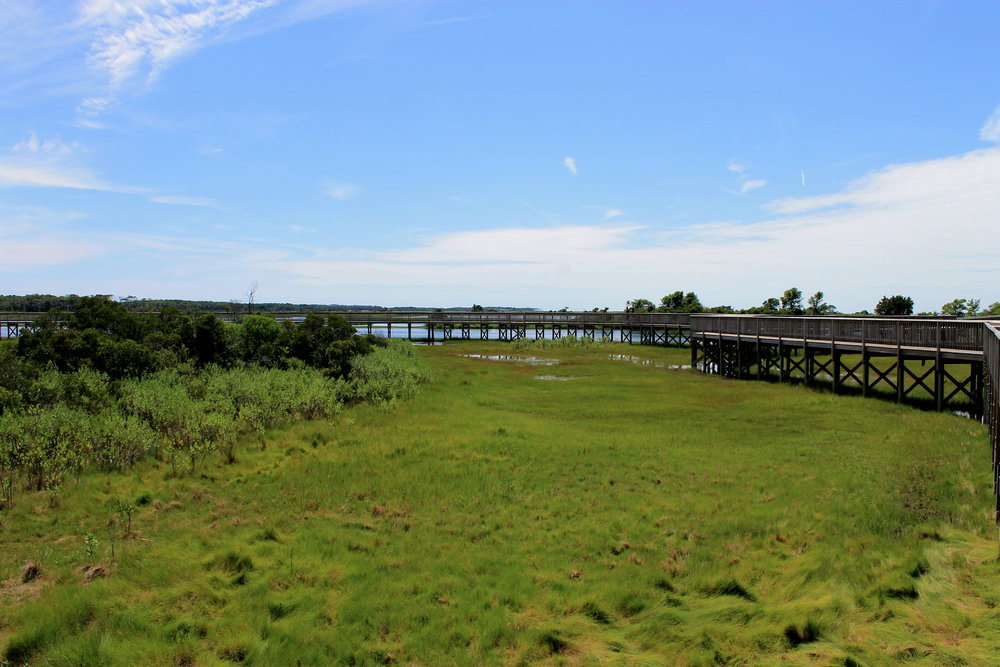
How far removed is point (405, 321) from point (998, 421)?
64.4 m

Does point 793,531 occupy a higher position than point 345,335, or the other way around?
point 345,335

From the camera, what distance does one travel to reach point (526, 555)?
853 cm

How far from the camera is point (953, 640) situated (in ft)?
18.4

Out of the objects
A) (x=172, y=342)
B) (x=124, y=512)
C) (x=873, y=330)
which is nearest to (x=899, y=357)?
(x=873, y=330)

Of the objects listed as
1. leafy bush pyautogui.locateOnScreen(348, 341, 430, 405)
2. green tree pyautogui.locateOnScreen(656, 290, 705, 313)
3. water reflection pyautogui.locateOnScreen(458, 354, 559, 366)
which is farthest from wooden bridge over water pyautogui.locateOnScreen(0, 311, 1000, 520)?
green tree pyautogui.locateOnScreen(656, 290, 705, 313)

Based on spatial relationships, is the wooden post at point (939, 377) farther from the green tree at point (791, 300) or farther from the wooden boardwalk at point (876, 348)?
the green tree at point (791, 300)

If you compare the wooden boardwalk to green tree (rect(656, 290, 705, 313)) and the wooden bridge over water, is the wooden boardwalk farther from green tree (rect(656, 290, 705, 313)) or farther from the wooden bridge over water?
green tree (rect(656, 290, 705, 313))

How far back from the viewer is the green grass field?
6195mm

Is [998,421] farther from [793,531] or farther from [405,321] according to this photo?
[405,321]

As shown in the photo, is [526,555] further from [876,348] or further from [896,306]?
[896,306]

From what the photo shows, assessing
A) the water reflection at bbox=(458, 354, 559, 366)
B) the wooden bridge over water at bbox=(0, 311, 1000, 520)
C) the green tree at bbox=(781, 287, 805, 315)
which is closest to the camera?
the wooden bridge over water at bbox=(0, 311, 1000, 520)

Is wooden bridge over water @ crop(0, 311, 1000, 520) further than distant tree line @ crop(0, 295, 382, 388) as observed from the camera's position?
No

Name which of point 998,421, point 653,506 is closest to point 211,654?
point 653,506

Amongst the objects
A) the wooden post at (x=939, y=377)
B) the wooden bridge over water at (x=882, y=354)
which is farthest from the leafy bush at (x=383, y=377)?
the wooden post at (x=939, y=377)
